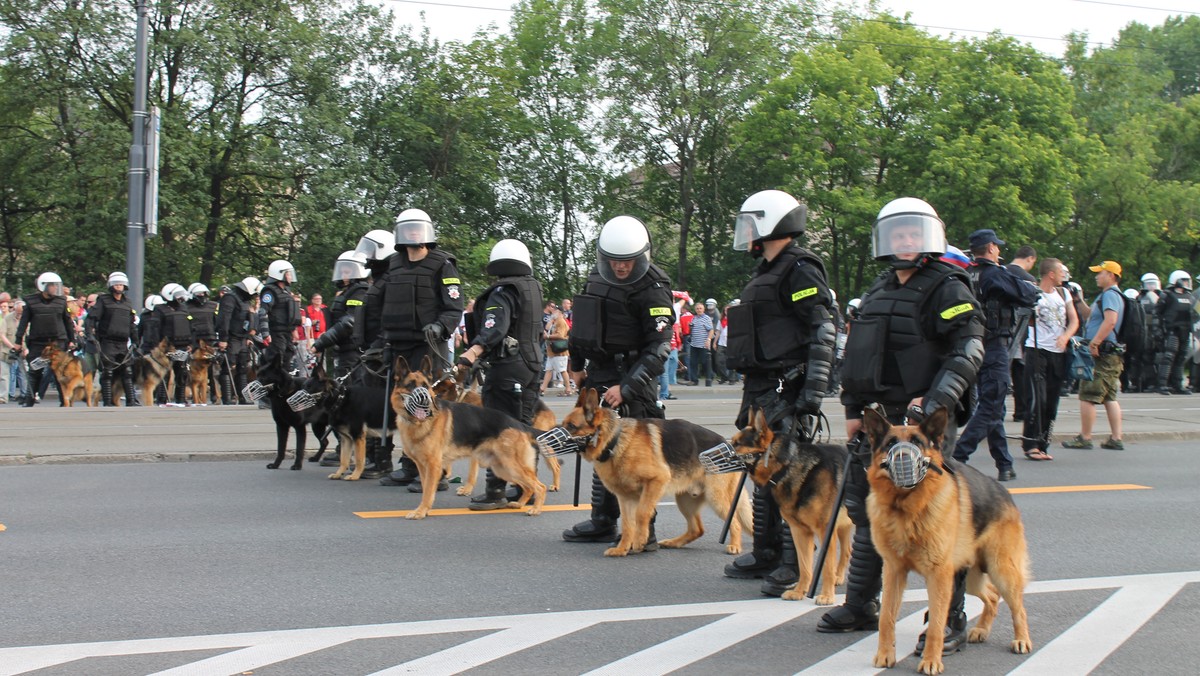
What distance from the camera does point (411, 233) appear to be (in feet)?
32.3

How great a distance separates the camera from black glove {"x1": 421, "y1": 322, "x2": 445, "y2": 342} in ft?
31.4

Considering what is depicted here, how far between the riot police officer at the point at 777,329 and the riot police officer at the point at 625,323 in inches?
36.0

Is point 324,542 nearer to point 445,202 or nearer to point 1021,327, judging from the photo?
point 1021,327

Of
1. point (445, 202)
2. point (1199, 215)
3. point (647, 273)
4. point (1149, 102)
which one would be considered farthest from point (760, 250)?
point (1149, 102)

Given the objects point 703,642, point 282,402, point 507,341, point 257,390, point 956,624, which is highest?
point 507,341

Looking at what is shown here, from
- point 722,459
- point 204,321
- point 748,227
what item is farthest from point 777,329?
point 204,321

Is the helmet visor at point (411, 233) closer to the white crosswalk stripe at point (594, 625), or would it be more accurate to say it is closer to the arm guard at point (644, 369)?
the arm guard at point (644, 369)

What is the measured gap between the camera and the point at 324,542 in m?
7.48

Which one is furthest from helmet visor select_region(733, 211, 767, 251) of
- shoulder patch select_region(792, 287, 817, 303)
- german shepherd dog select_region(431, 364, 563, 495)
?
german shepherd dog select_region(431, 364, 563, 495)

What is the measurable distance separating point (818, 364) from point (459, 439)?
3551 millimetres

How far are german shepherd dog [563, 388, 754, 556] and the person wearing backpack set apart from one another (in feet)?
25.1

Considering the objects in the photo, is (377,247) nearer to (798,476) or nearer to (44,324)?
(798,476)

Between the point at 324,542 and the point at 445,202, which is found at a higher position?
the point at 445,202

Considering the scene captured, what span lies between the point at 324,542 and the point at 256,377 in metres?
3.93
